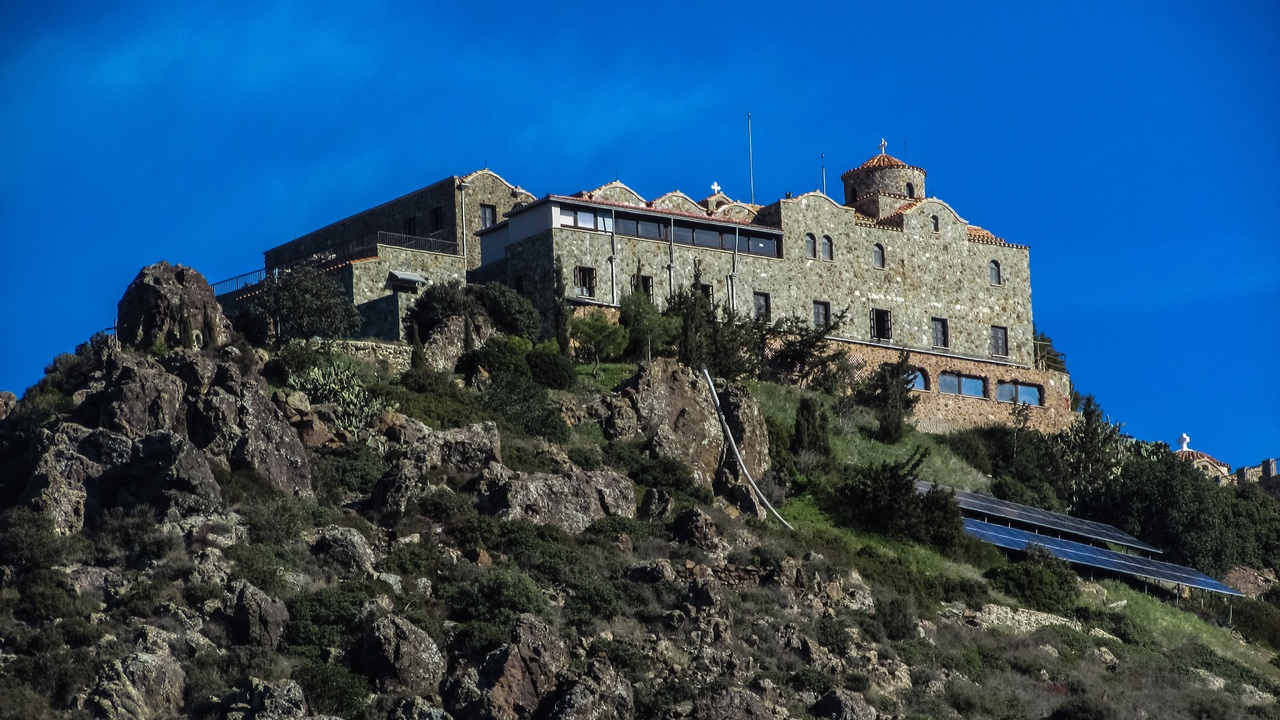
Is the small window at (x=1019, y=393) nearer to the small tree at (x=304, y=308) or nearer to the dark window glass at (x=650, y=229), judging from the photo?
the dark window glass at (x=650, y=229)

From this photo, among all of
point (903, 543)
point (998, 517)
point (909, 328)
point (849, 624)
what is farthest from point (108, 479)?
point (909, 328)

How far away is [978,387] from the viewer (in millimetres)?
82938

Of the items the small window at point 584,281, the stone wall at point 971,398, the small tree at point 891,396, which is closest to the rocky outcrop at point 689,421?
the small tree at point 891,396

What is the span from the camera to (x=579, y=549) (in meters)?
55.5

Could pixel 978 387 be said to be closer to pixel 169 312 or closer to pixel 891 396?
pixel 891 396

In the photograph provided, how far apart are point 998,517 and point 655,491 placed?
14.6 meters

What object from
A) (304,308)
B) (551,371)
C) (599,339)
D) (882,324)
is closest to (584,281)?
(599,339)

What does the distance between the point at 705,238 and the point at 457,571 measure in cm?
3007

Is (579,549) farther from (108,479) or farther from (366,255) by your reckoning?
(366,255)

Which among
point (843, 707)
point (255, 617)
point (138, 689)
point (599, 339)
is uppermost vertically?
point (599, 339)

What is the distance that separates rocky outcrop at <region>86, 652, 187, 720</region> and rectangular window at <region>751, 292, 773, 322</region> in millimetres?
38564

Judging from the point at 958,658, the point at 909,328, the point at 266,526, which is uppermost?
the point at 909,328

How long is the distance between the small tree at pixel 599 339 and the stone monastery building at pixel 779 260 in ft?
8.16

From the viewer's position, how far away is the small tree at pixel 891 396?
74.4m
